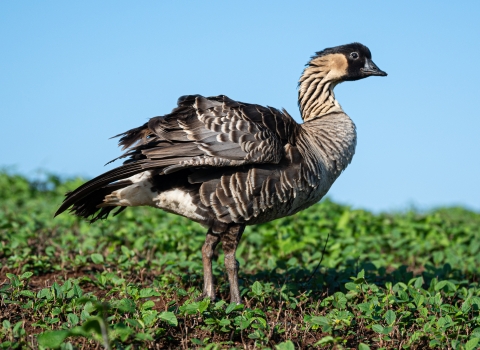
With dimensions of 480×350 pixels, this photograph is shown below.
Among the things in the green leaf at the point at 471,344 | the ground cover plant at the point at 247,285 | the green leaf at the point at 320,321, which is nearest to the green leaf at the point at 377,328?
the ground cover plant at the point at 247,285

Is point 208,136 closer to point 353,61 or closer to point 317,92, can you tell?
point 317,92

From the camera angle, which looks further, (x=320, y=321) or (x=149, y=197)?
(x=149, y=197)

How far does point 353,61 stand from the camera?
24.6ft

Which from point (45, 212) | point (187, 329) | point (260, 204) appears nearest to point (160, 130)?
point (260, 204)

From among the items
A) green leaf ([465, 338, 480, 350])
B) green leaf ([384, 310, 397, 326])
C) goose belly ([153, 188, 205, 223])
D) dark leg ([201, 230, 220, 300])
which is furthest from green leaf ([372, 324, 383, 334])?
goose belly ([153, 188, 205, 223])

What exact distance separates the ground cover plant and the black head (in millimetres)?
2229

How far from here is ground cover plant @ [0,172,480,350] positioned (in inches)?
192

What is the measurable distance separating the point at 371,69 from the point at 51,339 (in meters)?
5.14

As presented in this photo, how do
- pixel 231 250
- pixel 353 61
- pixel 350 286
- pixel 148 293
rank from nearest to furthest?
pixel 148 293
pixel 350 286
pixel 231 250
pixel 353 61

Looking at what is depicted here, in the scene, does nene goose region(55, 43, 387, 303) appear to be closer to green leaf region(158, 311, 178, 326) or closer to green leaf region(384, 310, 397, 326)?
green leaf region(158, 311, 178, 326)

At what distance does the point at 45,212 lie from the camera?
34.2 feet

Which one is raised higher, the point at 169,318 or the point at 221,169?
the point at 221,169

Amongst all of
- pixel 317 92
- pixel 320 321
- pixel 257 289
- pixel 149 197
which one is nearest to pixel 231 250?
pixel 257 289

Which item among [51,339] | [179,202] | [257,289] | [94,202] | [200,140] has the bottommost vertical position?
[257,289]
